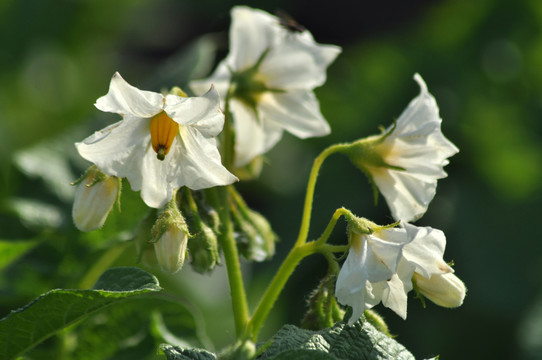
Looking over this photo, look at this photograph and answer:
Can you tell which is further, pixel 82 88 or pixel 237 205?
pixel 82 88

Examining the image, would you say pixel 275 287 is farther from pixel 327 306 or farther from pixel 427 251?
pixel 427 251

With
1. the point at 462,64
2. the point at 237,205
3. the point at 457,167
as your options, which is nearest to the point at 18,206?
the point at 237,205

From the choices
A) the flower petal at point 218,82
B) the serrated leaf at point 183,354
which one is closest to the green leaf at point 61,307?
the serrated leaf at point 183,354

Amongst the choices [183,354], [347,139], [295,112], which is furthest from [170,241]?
[347,139]

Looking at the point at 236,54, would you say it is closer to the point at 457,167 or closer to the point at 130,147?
the point at 130,147

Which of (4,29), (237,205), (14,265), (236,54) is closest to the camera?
(237,205)

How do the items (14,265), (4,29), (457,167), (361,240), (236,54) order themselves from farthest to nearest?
1. (4,29)
2. (457,167)
3. (14,265)
4. (236,54)
5. (361,240)

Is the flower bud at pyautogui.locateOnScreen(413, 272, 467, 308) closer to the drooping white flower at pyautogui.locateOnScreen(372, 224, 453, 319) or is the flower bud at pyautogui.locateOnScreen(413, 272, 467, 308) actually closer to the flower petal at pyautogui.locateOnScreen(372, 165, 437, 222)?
the drooping white flower at pyautogui.locateOnScreen(372, 224, 453, 319)
